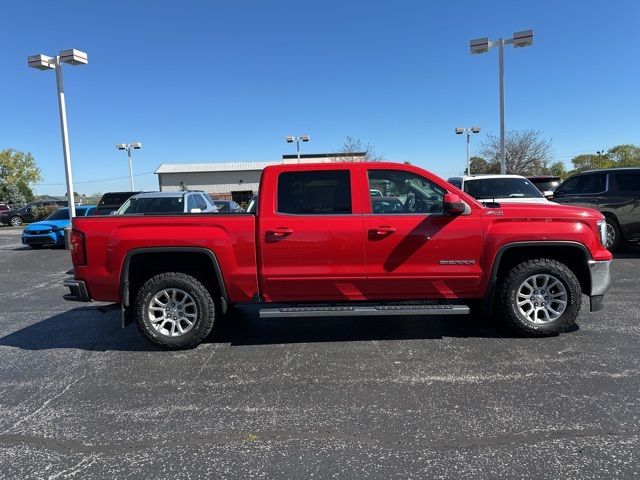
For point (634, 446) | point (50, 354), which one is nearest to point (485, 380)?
point (634, 446)

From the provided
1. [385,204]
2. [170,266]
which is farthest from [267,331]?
[385,204]

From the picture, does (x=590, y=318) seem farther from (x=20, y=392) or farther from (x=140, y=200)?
(x=140, y=200)

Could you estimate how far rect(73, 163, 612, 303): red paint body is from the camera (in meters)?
4.99

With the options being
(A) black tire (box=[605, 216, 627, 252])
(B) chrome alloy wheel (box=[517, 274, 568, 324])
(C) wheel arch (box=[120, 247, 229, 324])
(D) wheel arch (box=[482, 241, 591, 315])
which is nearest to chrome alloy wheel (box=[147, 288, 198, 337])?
(C) wheel arch (box=[120, 247, 229, 324])

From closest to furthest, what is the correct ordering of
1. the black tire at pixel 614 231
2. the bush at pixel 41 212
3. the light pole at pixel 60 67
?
the black tire at pixel 614 231, the light pole at pixel 60 67, the bush at pixel 41 212

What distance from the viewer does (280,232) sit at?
497 cm

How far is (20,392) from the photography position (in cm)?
424

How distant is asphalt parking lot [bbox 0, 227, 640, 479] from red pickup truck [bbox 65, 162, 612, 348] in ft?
1.46

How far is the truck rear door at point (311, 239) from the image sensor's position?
4984 millimetres

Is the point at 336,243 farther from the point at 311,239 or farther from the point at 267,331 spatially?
the point at 267,331

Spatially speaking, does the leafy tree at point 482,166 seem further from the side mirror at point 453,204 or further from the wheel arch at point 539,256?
the side mirror at point 453,204

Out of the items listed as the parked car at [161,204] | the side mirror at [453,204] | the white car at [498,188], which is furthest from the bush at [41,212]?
the side mirror at [453,204]

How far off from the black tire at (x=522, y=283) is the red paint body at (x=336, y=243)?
27 centimetres

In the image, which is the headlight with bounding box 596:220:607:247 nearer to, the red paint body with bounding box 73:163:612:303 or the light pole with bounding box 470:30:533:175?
the red paint body with bounding box 73:163:612:303
